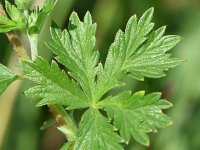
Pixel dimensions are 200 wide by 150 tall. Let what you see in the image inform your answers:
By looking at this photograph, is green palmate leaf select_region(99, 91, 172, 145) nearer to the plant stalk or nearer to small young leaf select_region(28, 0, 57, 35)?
the plant stalk

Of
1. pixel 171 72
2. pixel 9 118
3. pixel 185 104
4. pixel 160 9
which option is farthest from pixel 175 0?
pixel 9 118

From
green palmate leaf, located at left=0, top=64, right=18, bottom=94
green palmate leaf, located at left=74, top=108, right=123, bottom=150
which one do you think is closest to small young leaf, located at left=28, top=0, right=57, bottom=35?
green palmate leaf, located at left=0, top=64, right=18, bottom=94

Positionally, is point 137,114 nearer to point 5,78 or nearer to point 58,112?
point 58,112

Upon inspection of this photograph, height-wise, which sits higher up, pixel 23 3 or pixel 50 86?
pixel 23 3

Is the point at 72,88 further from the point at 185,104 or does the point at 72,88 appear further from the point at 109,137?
the point at 185,104

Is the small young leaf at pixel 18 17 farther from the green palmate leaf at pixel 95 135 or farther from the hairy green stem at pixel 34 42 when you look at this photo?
the green palmate leaf at pixel 95 135

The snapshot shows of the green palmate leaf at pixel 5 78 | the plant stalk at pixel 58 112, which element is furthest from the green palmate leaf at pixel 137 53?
the green palmate leaf at pixel 5 78

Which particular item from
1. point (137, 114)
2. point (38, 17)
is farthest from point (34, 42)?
point (137, 114)
